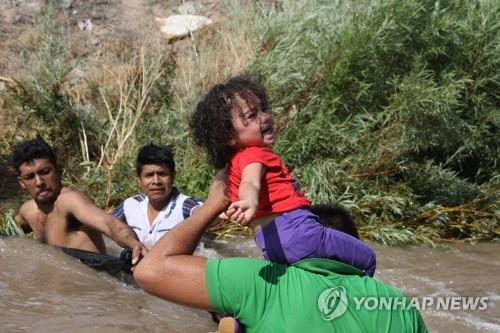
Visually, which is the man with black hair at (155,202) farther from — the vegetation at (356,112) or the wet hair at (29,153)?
the vegetation at (356,112)

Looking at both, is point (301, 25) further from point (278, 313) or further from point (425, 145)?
point (278, 313)

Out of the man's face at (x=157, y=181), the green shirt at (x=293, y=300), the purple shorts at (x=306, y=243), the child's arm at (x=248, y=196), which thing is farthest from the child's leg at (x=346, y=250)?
the man's face at (x=157, y=181)

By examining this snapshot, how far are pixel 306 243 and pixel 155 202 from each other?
3416mm

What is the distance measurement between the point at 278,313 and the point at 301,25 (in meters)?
6.48

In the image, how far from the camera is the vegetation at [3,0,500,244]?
309 inches

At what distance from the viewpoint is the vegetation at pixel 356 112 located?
25.7 ft

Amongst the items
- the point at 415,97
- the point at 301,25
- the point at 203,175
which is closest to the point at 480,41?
the point at 415,97

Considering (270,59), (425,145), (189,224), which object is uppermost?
(270,59)

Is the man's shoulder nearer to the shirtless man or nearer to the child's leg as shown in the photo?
the shirtless man

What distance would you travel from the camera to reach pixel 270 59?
836 cm

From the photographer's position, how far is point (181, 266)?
2.37 metres

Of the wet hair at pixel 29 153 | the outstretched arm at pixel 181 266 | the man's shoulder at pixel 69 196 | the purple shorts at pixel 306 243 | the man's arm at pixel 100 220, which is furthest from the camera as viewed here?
the wet hair at pixel 29 153

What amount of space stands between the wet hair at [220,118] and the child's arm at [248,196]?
0.17 metres

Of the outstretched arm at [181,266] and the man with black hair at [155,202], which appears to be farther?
the man with black hair at [155,202]
